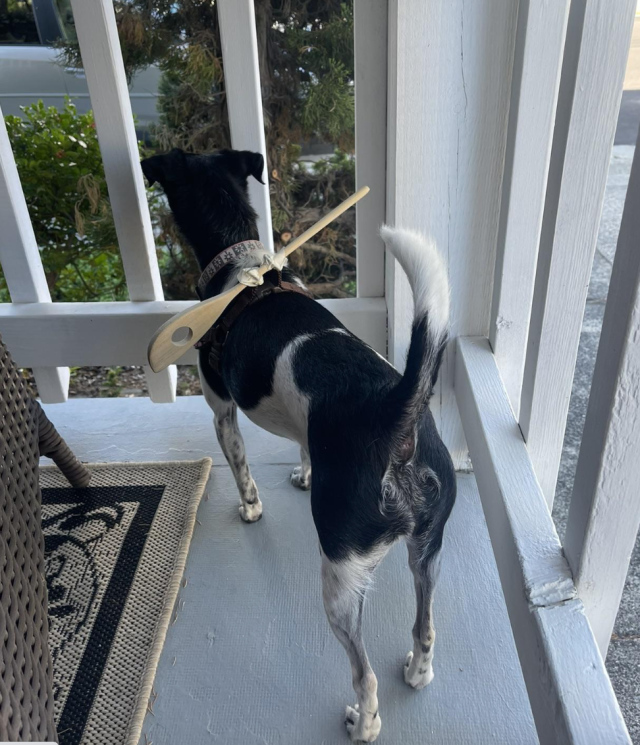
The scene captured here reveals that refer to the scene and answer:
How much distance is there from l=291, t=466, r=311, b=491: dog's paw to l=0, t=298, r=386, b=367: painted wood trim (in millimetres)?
434

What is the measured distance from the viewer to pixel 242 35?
141 centimetres

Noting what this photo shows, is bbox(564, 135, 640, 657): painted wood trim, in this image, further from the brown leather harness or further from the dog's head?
the dog's head

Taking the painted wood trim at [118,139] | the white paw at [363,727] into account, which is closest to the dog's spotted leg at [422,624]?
the white paw at [363,727]

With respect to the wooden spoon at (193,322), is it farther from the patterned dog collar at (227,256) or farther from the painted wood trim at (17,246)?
the painted wood trim at (17,246)


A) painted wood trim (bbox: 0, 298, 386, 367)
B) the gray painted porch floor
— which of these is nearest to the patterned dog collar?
painted wood trim (bbox: 0, 298, 386, 367)

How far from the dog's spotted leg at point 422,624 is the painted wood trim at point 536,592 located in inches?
5.5

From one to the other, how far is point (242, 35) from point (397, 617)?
53.5 inches

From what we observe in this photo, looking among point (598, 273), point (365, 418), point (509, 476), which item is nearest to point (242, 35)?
point (365, 418)

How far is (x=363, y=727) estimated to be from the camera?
1.05m

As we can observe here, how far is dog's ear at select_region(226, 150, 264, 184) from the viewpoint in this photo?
1.41 meters

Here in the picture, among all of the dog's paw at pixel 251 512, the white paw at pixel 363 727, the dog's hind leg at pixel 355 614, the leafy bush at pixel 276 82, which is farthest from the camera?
the leafy bush at pixel 276 82

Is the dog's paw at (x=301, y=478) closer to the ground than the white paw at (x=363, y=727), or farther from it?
farther from it

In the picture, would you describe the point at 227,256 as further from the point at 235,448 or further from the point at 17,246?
the point at 17,246

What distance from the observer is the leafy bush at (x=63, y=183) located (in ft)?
6.38
